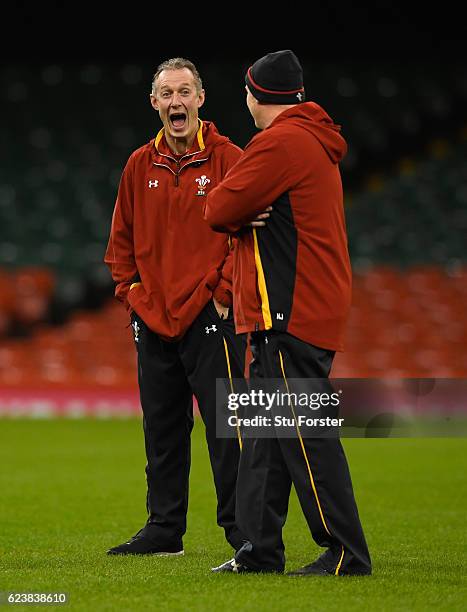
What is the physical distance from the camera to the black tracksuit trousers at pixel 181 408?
5.32 m

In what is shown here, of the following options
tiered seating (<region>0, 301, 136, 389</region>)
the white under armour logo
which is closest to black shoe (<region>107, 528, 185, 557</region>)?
the white under armour logo

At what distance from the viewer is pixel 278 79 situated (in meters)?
4.78

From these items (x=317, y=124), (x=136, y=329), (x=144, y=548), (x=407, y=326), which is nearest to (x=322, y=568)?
(x=144, y=548)

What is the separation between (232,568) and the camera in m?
4.88

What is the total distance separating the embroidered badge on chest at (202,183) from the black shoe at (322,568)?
167 cm

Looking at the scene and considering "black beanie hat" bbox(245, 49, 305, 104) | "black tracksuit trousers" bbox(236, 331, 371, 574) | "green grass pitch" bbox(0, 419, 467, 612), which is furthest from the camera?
"black beanie hat" bbox(245, 49, 305, 104)

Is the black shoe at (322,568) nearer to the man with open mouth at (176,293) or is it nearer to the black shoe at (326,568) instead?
the black shoe at (326,568)

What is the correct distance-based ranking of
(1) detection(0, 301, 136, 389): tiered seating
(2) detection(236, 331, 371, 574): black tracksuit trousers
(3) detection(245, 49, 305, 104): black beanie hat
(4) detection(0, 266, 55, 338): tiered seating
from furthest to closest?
(4) detection(0, 266, 55, 338): tiered seating, (1) detection(0, 301, 136, 389): tiered seating, (3) detection(245, 49, 305, 104): black beanie hat, (2) detection(236, 331, 371, 574): black tracksuit trousers

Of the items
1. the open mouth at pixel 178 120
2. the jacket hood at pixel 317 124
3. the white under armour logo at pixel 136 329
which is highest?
the open mouth at pixel 178 120

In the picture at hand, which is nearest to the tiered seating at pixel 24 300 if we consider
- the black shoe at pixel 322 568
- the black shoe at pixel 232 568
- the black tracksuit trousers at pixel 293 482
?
the black shoe at pixel 232 568

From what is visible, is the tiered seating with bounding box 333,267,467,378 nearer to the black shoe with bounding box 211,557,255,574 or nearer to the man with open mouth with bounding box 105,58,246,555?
the man with open mouth with bounding box 105,58,246,555

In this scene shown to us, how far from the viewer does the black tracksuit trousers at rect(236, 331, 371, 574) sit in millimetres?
4625

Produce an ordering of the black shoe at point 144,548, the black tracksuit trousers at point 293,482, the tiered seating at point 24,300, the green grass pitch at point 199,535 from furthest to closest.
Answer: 1. the tiered seating at point 24,300
2. the black shoe at point 144,548
3. the black tracksuit trousers at point 293,482
4. the green grass pitch at point 199,535

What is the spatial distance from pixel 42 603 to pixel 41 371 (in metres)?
12.2
